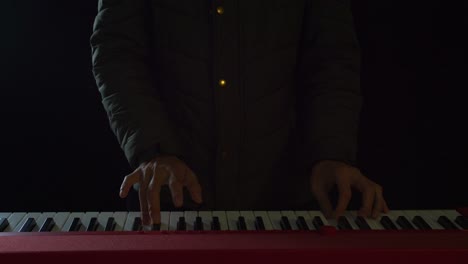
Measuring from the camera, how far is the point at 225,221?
3.04 ft

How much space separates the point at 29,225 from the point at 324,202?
2.03 ft

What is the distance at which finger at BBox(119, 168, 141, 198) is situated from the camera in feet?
2.90

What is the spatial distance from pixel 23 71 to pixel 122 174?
555 millimetres

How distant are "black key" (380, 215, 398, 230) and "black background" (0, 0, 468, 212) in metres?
0.96

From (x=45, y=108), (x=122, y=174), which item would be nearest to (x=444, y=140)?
(x=122, y=174)

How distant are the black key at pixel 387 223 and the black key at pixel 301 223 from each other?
0.53 feet

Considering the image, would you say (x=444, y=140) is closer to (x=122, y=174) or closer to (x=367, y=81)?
(x=367, y=81)

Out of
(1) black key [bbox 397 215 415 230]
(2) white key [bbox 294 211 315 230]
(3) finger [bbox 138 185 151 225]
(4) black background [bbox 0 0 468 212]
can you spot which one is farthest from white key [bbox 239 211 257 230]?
(4) black background [bbox 0 0 468 212]

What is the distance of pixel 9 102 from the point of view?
1712 mm

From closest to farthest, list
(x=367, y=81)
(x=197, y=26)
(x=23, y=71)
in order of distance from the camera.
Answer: (x=197, y=26) < (x=23, y=71) < (x=367, y=81)

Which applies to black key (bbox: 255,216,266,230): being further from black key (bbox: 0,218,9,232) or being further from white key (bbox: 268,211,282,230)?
black key (bbox: 0,218,9,232)

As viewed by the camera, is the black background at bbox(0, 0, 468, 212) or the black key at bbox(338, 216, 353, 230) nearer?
the black key at bbox(338, 216, 353, 230)

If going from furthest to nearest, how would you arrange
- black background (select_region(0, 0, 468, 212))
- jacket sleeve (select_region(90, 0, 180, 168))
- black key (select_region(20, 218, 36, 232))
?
black background (select_region(0, 0, 468, 212)) < jacket sleeve (select_region(90, 0, 180, 168)) < black key (select_region(20, 218, 36, 232))

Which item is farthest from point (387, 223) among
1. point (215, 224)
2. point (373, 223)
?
point (215, 224)
